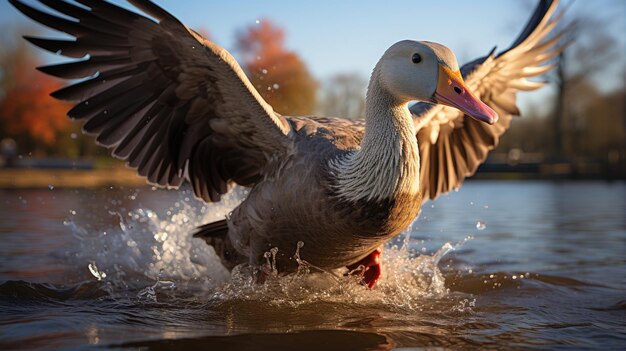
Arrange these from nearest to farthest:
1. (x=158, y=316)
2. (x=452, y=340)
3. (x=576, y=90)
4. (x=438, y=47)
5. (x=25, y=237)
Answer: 1. (x=452, y=340)
2. (x=438, y=47)
3. (x=158, y=316)
4. (x=25, y=237)
5. (x=576, y=90)

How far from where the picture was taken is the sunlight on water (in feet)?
16.6

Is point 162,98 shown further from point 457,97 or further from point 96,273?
point 457,97

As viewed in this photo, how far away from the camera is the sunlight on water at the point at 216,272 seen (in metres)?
5.07

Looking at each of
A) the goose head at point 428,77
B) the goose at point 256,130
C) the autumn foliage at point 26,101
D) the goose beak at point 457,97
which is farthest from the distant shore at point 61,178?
the goose beak at point 457,97

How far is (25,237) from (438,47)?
23.3 feet

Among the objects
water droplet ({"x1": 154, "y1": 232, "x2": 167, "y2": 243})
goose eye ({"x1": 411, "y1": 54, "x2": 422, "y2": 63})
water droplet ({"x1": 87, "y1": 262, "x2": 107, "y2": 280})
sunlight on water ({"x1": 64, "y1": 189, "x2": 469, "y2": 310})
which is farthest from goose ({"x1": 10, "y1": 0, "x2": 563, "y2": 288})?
water droplet ({"x1": 154, "y1": 232, "x2": 167, "y2": 243})

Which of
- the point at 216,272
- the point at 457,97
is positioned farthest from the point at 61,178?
the point at 457,97

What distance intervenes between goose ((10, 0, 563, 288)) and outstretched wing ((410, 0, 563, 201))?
0.08m

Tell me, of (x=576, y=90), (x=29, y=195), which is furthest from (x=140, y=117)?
(x=576, y=90)

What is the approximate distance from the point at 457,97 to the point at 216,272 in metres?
3.41

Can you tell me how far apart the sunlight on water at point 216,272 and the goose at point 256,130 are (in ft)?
0.50

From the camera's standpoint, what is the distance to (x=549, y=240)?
30.5 ft

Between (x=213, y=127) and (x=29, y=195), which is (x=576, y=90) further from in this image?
(x=213, y=127)

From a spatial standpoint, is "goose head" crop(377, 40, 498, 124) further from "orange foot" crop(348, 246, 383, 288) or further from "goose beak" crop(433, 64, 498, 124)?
"orange foot" crop(348, 246, 383, 288)
